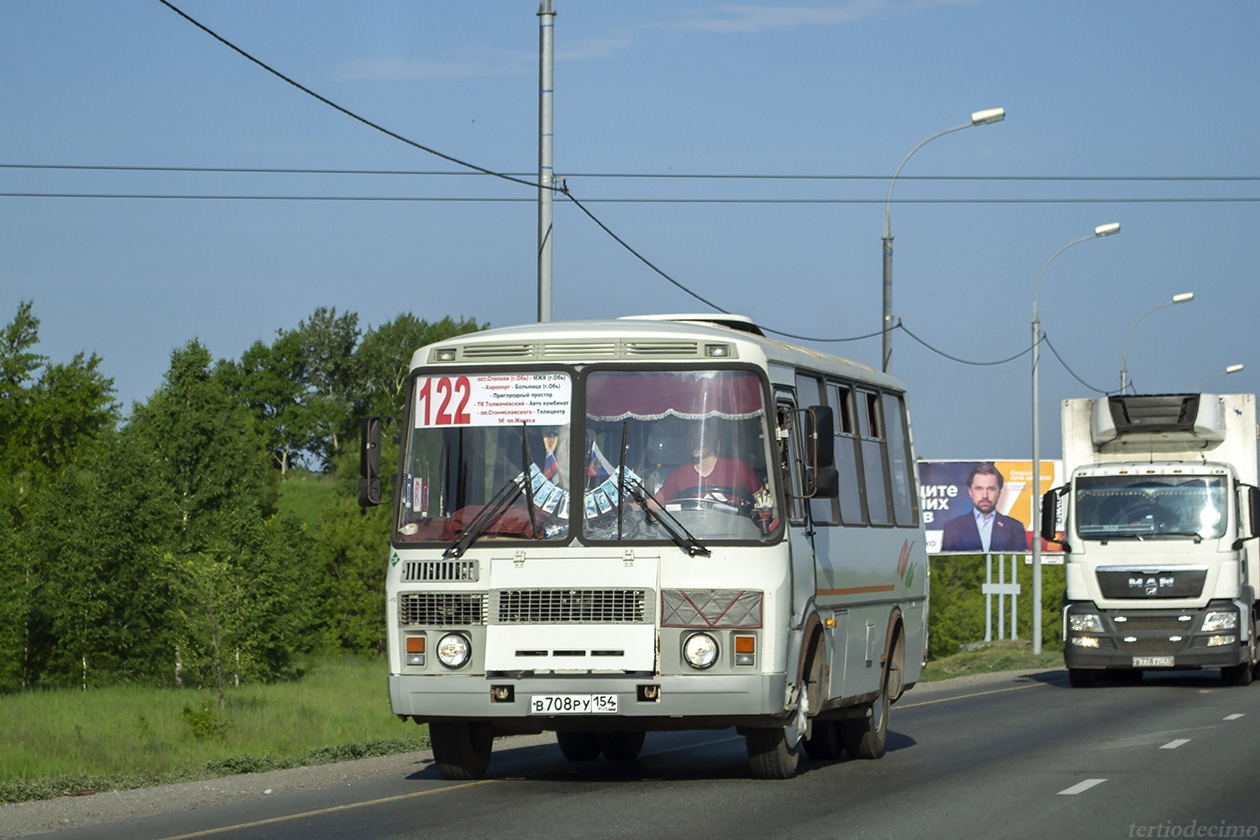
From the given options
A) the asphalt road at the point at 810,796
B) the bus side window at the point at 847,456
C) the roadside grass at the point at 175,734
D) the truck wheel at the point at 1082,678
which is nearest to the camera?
the asphalt road at the point at 810,796

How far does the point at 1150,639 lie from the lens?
2462 centimetres

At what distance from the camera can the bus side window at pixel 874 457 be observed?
554 inches

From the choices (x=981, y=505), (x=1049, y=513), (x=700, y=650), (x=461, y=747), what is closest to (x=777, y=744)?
(x=700, y=650)

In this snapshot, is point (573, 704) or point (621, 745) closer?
point (573, 704)

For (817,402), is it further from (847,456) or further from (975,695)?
(975,695)

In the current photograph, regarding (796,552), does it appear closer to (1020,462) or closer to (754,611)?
(754,611)

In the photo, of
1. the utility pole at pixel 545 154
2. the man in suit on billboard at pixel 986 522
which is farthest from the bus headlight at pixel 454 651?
the man in suit on billboard at pixel 986 522

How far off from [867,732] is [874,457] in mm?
2281

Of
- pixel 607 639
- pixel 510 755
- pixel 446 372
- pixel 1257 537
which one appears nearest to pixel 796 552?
pixel 607 639

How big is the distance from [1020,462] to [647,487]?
152 feet

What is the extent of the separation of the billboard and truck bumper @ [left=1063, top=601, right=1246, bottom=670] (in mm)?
30384

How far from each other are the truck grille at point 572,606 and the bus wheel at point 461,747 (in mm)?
1155

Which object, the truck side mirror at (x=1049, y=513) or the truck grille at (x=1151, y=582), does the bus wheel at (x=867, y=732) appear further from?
the truck grille at (x=1151, y=582)

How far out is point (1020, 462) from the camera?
55656mm
